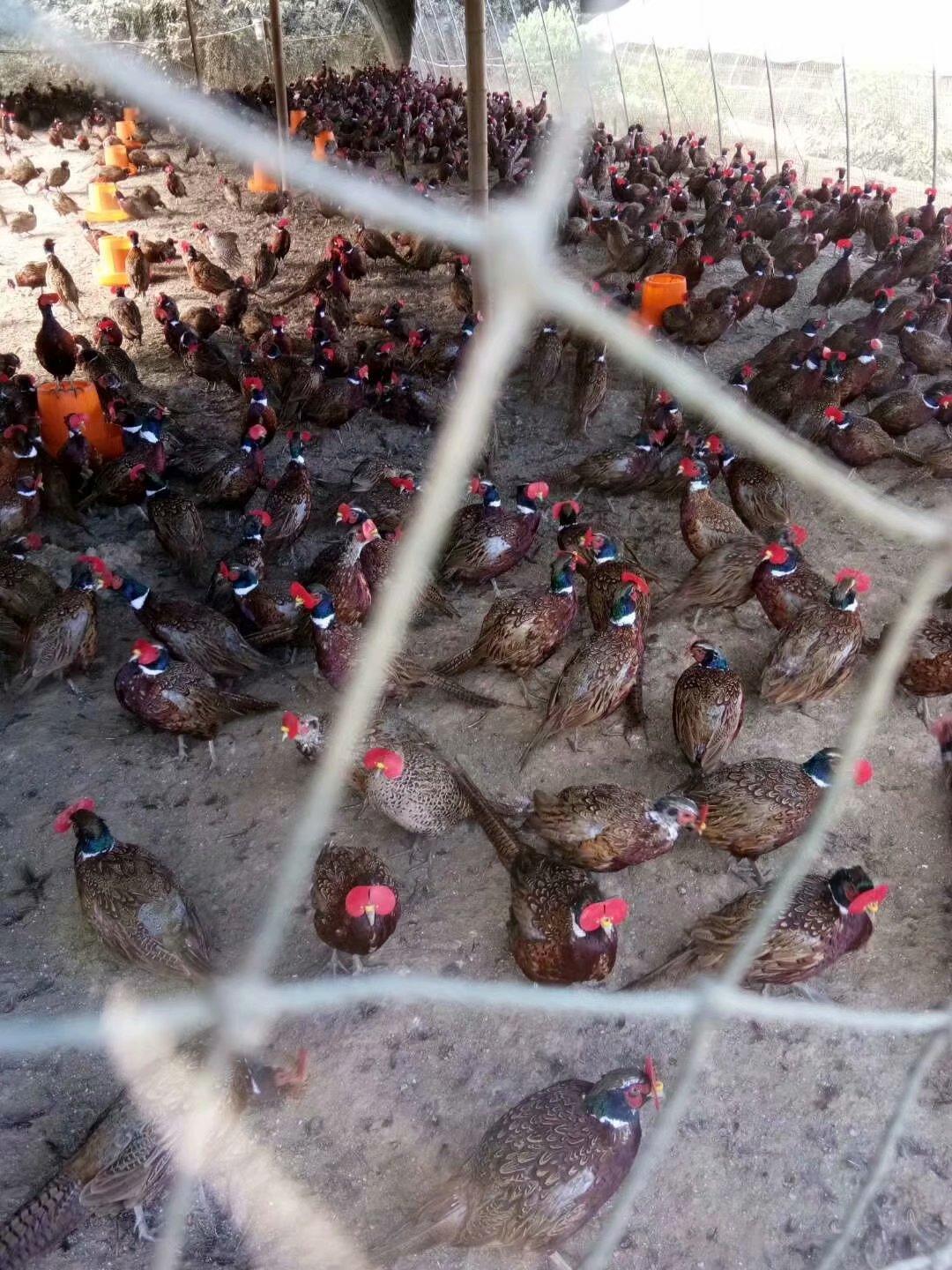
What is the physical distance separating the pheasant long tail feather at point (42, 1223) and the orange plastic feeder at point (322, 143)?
14235 millimetres

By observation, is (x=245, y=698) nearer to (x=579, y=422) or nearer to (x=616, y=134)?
(x=579, y=422)

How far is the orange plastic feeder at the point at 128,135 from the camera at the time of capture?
1589 centimetres

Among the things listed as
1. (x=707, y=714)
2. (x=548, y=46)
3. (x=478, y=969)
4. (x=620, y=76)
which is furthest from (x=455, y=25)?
(x=478, y=969)

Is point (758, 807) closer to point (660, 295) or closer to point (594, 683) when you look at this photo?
point (594, 683)

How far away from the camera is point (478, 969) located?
318cm

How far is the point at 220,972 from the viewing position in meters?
3.11

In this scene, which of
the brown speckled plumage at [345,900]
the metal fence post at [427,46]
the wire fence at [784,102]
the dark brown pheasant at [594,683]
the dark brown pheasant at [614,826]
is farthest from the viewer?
the metal fence post at [427,46]

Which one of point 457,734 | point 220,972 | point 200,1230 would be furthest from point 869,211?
point 200,1230

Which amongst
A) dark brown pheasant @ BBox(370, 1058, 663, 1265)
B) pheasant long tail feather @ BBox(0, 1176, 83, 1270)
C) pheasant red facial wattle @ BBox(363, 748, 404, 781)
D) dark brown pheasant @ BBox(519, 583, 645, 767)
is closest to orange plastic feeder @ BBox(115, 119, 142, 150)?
dark brown pheasant @ BBox(519, 583, 645, 767)

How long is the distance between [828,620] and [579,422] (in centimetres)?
334

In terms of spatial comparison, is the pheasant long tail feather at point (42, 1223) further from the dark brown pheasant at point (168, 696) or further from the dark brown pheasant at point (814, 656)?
the dark brown pheasant at point (814, 656)

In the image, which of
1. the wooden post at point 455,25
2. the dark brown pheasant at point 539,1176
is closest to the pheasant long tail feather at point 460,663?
the dark brown pheasant at point 539,1176

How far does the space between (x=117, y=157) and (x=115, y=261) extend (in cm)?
677

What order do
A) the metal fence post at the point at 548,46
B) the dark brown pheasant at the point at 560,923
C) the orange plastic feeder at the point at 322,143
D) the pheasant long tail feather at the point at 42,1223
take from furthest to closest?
the metal fence post at the point at 548,46, the orange plastic feeder at the point at 322,143, the dark brown pheasant at the point at 560,923, the pheasant long tail feather at the point at 42,1223
